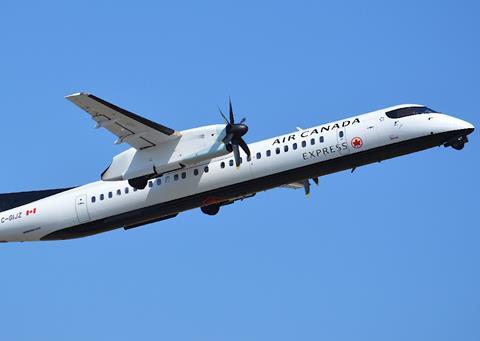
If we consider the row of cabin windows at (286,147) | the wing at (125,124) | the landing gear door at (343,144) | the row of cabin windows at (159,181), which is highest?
the wing at (125,124)

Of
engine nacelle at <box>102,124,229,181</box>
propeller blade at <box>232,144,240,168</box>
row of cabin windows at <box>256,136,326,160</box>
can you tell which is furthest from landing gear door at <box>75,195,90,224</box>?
row of cabin windows at <box>256,136,326,160</box>

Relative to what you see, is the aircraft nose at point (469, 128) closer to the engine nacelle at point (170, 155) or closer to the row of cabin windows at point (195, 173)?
the row of cabin windows at point (195, 173)

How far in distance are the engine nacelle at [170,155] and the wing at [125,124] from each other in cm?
32

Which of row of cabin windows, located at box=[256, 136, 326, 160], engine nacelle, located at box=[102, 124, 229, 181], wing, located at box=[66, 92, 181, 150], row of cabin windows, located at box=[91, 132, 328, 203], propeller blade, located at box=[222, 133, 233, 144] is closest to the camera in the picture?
wing, located at box=[66, 92, 181, 150]

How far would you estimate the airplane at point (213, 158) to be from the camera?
36.3 m

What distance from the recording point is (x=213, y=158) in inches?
1474

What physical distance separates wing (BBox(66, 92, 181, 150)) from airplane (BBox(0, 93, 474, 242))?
4cm

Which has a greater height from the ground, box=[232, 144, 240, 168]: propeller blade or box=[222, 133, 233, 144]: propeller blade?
box=[222, 133, 233, 144]: propeller blade

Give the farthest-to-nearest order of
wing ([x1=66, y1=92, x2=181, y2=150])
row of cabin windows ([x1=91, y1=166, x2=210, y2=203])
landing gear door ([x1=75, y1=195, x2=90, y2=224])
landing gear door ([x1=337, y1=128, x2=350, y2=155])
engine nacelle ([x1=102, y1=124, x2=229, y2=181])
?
1. landing gear door ([x1=75, y1=195, x2=90, y2=224])
2. row of cabin windows ([x1=91, y1=166, x2=210, y2=203])
3. engine nacelle ([x1=102, y1=124, x2=229, y2=181])
4. landing gear door ([x1=337, y1=128, x2=350, y2=155])
5. wing ([x1=66, y1=92, x2=181, y2=150])

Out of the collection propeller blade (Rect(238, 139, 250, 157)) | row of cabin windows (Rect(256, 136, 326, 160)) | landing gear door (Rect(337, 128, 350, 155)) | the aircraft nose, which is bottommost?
the aircraft nose

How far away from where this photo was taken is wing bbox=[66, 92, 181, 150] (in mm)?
35844

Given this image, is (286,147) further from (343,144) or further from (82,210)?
(82,210)

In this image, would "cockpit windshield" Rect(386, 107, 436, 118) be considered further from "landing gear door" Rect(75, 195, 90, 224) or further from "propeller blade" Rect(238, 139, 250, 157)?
"landing gear door" Rect(75, 195, 90, 224)

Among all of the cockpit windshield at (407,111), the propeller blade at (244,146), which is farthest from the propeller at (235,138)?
the cockpit windshield at (407,111)
